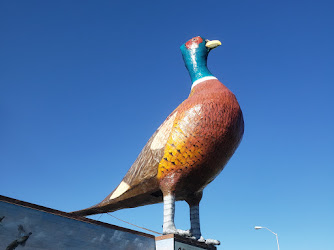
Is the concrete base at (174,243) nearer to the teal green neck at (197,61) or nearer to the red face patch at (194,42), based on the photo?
the teal green neck at (197,61)

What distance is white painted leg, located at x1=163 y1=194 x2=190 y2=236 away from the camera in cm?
707

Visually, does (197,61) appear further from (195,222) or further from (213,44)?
(195,222)

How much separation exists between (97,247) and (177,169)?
2241mm

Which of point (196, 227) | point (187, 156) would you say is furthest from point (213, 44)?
point (196, 227)

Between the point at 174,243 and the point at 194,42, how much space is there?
5303 millimetres

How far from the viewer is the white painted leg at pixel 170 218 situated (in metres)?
7.07

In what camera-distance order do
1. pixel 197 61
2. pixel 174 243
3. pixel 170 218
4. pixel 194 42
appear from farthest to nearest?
pixel 194 42 → pixel 197 61 → pixel 170 218 → pixel 174 243

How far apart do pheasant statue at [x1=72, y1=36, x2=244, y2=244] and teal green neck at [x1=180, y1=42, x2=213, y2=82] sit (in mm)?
625

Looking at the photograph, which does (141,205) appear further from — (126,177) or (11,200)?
(11,200)

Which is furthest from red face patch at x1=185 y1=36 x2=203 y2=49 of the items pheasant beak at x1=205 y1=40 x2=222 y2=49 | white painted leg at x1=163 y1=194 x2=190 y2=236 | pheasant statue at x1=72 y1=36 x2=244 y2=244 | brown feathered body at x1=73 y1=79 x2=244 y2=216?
white painted leg at x1=163 y1=194 x2=190 y2=236

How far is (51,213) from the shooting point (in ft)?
19.1

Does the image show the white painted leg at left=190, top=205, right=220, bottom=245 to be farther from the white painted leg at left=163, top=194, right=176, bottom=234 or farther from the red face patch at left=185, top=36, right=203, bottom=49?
the red face patch at left=185, top=36, right=203, bottom=49

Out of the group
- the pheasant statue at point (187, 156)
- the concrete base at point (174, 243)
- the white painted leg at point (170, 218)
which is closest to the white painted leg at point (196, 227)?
the pheasant statue at point (187, 156)

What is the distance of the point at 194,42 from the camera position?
9312 millimetres
